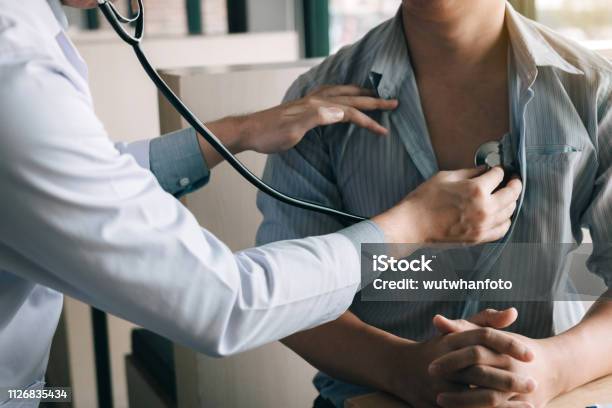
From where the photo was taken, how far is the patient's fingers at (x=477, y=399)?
92 centimetres

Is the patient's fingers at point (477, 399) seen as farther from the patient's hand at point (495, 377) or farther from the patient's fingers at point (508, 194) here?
the patient's fingers at point (508, 194)

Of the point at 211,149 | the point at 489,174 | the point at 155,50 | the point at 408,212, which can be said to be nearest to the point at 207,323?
the point at 408,212

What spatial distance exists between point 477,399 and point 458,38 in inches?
20.9

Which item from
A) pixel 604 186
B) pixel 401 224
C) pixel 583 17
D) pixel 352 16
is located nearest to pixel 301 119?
pixel 401 224

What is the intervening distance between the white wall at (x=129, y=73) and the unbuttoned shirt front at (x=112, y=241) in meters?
1.63

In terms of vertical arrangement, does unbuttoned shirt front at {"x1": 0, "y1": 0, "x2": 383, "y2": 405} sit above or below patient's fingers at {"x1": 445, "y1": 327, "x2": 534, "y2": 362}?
above

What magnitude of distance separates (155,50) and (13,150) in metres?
1.85

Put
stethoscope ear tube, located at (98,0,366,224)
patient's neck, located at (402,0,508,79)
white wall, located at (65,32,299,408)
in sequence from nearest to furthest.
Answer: stethoscope ear tube, located at (98,0,366,224), patient's neck, located at (402,0,508,79), white wall, located at (65,32,299,408)

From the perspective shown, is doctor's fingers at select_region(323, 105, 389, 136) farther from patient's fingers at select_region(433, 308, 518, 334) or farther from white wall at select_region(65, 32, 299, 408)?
white wall at select_region(65, 32, 299, 408)

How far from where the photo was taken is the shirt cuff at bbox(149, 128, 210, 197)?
1.35m

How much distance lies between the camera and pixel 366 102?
1.19m

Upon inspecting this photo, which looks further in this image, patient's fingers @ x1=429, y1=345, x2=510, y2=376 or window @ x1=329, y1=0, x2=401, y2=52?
window @ x1=329, y1=0, x2=401, y2=52

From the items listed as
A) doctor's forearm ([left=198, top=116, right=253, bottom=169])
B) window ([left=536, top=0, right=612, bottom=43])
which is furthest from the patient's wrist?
window ([left=536, top=0, right=612, bottom=43])

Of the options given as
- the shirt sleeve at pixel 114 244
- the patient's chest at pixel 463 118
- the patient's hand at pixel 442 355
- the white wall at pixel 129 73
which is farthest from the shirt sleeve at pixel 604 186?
the white wall at pixel 129 73
